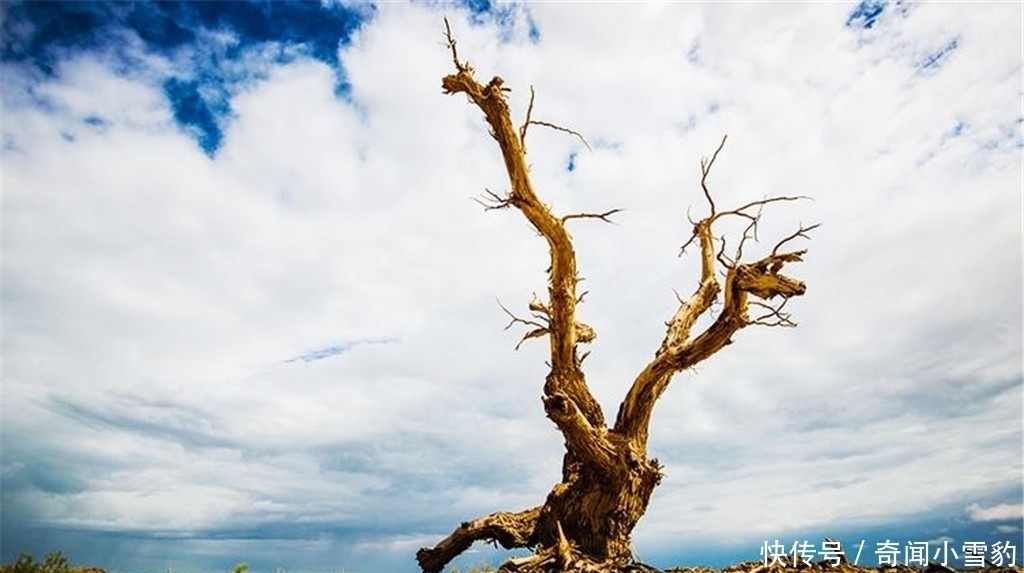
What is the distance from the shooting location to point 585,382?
39.6 ft

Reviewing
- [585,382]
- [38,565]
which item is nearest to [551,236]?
[585,382]

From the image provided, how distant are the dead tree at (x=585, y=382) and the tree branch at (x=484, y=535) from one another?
25 mm

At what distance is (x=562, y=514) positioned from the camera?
11.6m

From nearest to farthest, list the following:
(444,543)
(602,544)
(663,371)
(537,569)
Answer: (537,569), (602,544), (663,371), (444,543)

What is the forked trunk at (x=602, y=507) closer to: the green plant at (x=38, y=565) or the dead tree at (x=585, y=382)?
the dead tree at (x=585, y=382)

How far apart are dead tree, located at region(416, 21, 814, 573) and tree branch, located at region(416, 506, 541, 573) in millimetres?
25

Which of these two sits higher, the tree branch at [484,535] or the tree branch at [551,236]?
the tree branch at [551,236]

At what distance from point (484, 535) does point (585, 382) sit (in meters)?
3.26

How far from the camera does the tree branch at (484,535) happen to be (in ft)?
41.0

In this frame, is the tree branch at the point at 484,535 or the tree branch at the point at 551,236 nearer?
the tree branch at the point at 551,236

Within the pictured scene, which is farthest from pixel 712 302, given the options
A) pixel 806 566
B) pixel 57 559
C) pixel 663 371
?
pixel 57 559

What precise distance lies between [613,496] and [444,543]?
11.1 feet

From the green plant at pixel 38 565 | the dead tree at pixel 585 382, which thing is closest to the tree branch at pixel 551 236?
the dead tree at pixel 585 382

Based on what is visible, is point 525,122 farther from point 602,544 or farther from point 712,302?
point 602,544
